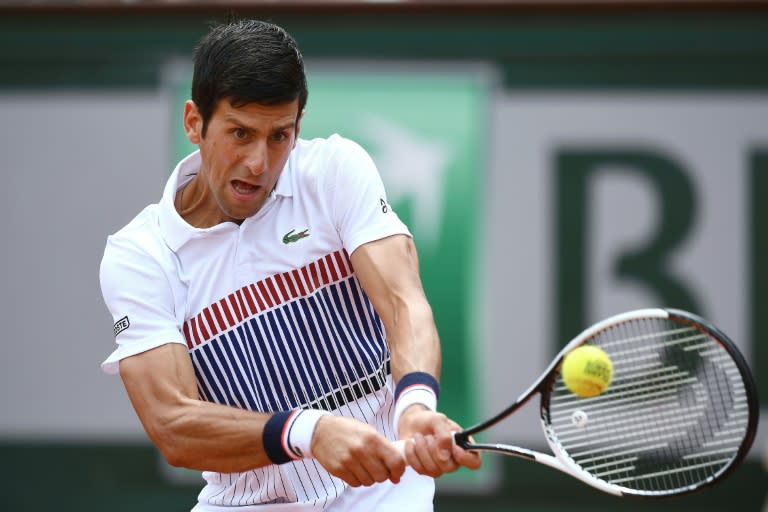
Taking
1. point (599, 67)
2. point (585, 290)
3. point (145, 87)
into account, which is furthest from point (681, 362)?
point (145, 87)

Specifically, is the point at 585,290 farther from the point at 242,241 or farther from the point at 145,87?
the point at 242,241

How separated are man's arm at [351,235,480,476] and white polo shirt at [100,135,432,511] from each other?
0.29ft

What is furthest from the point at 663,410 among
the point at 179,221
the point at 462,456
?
the point at 179,221

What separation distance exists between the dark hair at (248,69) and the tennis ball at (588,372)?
943 millimetres

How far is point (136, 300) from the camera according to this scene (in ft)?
10.5

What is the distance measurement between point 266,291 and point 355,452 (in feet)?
1.86

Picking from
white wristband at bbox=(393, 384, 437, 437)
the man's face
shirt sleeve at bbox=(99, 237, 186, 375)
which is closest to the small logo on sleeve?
shirt sleeve at bbox=(99, 237, 186, 375)

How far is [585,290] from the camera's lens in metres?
6.32

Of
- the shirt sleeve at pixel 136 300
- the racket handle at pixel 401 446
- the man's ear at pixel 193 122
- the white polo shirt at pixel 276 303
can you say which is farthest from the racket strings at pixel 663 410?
the man's ear at pixel 193 122

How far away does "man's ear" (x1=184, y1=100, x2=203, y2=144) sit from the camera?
10.7 ft

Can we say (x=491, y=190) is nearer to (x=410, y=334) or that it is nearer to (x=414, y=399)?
(x=410, y=334)

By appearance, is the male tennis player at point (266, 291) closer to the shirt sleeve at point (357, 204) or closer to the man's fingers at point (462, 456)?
the shirt sleeve at point (357, 204)

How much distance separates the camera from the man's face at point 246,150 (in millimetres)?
3100

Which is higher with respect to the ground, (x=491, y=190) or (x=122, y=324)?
(x=122, y=324)
